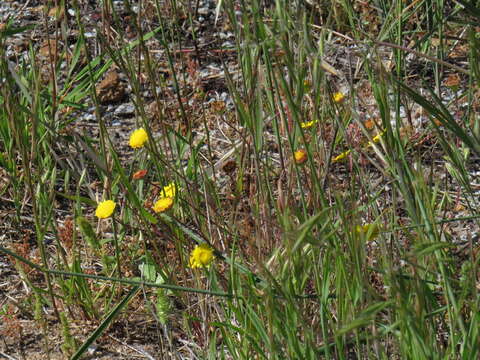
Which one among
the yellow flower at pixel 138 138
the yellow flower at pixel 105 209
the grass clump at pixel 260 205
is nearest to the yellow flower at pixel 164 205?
the grass clump at pixel 260 205

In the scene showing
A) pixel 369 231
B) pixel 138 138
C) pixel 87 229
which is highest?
pixel 369 231

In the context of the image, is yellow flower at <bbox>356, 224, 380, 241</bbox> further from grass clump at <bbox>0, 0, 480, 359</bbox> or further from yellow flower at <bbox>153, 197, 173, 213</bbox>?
yellow flower at <bbox>153, 197, 173, 213</bbox>

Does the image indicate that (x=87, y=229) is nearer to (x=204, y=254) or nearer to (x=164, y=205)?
(x=164, y=205)

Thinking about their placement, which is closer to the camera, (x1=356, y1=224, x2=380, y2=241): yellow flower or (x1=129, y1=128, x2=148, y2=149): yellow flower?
(x1=356, y1=224, x2=380, y2=241): yellow flower

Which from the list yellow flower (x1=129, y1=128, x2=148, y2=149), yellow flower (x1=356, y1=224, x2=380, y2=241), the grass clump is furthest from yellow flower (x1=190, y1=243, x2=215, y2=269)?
yellow flower (x1=129, y1=128, x2=148, y2=149)

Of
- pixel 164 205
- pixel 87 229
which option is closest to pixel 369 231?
pixel 164 205

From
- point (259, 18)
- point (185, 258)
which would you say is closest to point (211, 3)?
point (185, 258)

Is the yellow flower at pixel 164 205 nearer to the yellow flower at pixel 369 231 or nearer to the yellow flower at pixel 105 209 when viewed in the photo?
the yellow flower at pixel 105 209

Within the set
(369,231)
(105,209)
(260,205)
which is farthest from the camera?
(105,209)

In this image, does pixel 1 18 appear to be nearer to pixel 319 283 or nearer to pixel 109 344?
pixel 109 344

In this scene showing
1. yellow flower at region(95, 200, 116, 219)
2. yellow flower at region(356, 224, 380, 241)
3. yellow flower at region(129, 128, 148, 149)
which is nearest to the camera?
yellow flower at region(356, 224, 380, 241)

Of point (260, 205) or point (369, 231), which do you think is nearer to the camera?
point (369, 231)
